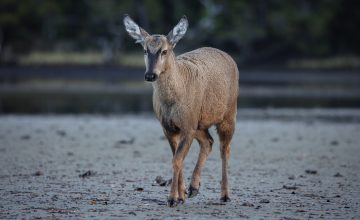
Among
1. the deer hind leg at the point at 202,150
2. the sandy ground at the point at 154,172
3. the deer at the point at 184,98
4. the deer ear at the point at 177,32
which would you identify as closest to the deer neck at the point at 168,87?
the deer at the point at 184,98

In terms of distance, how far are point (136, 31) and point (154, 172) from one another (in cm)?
301

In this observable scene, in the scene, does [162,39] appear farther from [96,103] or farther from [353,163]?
[96,103]

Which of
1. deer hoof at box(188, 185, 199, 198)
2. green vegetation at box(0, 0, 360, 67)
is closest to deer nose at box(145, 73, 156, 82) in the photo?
deer hoof at box(188, 185, 199, 198)

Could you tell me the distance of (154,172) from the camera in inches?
526

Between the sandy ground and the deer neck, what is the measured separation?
1.20m

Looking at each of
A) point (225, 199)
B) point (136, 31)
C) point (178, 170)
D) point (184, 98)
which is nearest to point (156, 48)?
point (136, 31)

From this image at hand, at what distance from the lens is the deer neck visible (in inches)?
418

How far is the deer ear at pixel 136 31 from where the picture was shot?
Answer: 10.9 metres

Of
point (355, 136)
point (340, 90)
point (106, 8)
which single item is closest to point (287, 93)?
point (340, 90)

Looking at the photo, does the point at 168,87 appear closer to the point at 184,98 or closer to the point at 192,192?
the point at 184,98

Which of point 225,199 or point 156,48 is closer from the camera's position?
point 156,48

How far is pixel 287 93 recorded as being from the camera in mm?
34156

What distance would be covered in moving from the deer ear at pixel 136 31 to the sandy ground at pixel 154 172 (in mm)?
1853

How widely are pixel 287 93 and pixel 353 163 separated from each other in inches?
766
